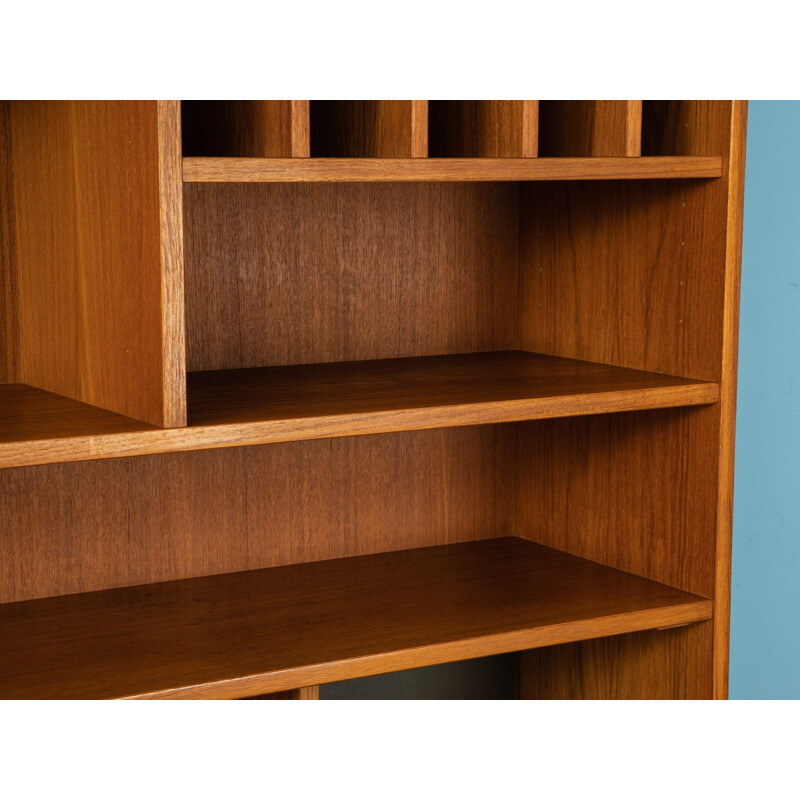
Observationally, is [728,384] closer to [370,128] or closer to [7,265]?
[370,128]

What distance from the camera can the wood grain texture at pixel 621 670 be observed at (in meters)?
1.85

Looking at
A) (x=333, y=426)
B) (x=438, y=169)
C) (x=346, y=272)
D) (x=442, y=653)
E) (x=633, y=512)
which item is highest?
(x=438, y=169)

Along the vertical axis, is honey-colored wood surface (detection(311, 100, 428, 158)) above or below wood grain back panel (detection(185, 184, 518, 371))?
above

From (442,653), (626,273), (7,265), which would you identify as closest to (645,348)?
(626,273)

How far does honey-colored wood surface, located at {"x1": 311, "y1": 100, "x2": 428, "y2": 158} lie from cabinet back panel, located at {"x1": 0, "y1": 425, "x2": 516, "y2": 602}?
0.51m

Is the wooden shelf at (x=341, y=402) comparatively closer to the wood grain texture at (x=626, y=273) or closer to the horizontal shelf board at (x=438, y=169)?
the wood grain texture at (x=626, y=273)

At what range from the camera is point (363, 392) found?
1.66 m

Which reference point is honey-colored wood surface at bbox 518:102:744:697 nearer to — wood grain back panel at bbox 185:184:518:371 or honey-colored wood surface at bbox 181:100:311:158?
wood grain back panel at bbox 185:184:518:371

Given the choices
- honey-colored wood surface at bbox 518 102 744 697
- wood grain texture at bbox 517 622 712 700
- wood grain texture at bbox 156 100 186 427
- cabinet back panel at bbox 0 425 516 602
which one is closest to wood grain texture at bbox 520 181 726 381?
honey-colored wood surface at bbox 518 102 744 697

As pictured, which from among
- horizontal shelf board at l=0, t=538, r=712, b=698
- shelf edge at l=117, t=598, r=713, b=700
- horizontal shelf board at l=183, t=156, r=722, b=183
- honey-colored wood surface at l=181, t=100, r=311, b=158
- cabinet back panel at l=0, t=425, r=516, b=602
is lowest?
shelf edge at l=117, t=598, r=713, b=700

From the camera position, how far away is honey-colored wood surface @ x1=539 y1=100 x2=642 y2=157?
5.40 feet

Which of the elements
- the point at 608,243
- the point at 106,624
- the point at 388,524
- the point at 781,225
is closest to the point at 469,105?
the point at 608,243

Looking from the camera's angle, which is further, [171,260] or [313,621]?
[313,621]

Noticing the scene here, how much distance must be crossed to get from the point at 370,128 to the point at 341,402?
1.14 feet
